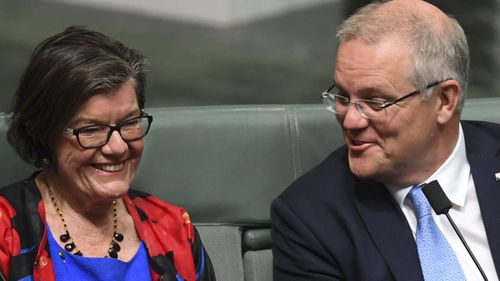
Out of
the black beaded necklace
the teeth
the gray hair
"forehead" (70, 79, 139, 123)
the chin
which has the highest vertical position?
the gray hair

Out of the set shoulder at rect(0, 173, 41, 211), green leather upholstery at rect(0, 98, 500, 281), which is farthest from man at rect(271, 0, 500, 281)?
shoulder at rect(0, 173, 41, 211)

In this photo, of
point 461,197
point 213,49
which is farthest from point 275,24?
point 461,197

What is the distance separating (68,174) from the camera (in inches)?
97.0

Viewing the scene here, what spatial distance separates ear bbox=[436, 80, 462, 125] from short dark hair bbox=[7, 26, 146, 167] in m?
0.68

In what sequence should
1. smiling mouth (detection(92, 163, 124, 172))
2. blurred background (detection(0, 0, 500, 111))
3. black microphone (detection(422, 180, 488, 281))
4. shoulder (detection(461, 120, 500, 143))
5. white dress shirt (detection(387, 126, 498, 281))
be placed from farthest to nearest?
blurred background (detection(0, 0, 500, 111))
shoulder (detection(461, 120, 500, 143))
white dress shirt (detection(387, 126, 498, 281))
smiling mouth (detection(92, 163, 124, 172))
black microphone (detection(422, 180, 488, 281))

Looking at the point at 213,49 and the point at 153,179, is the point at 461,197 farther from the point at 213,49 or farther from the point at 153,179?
the point at 213,49

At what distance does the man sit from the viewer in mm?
2488

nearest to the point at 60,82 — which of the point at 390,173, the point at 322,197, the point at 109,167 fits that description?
Result: the point at 109,167

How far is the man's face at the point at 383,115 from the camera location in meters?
2.47

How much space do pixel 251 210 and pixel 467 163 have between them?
1.93 feet

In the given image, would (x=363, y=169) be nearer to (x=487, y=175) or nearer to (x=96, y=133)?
(x=487, y=175)

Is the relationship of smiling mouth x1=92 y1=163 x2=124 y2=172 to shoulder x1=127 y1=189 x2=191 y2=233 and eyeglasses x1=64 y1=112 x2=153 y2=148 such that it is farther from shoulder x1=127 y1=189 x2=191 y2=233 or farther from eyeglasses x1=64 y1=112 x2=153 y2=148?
shoulder x1=127 y1=189 x2=191 y2=233

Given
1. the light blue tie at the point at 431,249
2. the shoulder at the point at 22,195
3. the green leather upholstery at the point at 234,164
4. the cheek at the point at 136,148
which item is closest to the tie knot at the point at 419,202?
the light blue tie at the point at 431,249

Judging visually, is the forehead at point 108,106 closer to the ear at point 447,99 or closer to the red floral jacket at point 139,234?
the red floral jacket at point 139,234
